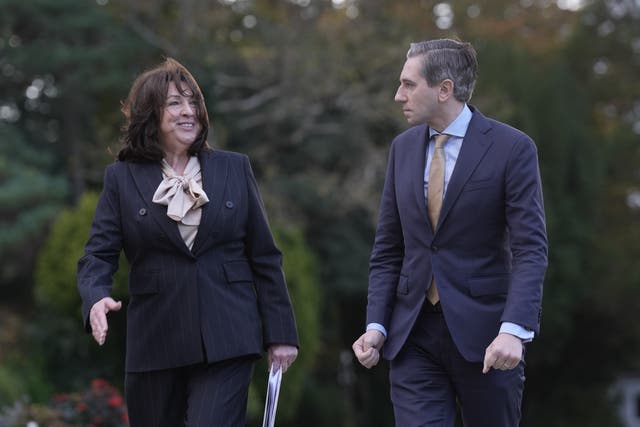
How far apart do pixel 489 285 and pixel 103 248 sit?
5.15 feet

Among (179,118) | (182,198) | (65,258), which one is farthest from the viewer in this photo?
(65,258)

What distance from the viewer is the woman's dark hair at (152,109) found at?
4.78 metres

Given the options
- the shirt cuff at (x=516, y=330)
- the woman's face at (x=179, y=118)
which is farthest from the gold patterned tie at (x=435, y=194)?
the woman's face at (x=179, y=118)

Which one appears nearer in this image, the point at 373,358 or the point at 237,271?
the point at 373,358

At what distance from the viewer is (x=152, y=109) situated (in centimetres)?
479

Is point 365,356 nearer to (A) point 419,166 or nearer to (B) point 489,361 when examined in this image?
(B) point 489,361

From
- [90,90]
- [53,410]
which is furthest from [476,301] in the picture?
[90,90]

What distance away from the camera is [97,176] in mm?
21609

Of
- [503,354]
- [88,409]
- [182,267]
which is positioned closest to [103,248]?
[182,267]

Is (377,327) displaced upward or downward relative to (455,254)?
downward

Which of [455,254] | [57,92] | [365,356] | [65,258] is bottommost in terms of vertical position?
[65,258]

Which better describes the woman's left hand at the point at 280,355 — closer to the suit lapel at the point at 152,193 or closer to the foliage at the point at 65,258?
the suit lapel at the point at 152,193

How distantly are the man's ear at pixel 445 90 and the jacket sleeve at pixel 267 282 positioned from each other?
0.92 meters

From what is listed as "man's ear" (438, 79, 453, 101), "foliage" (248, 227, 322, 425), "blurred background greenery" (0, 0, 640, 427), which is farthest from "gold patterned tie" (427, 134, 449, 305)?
"foliage" (248, 227, 322, 425)
